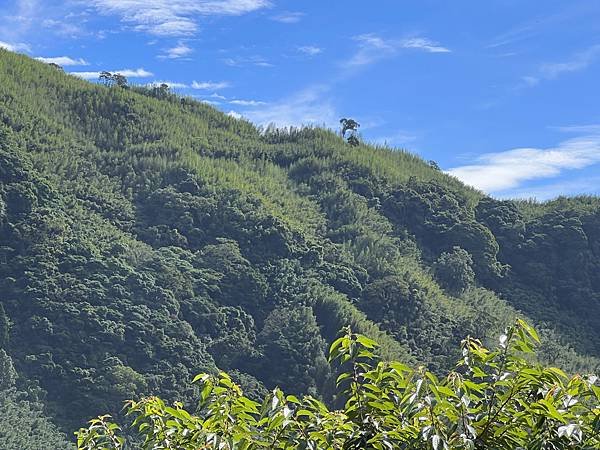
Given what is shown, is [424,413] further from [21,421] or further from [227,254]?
[227,254]

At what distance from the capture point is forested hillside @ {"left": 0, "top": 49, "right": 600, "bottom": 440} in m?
44.0

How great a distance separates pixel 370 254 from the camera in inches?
2346

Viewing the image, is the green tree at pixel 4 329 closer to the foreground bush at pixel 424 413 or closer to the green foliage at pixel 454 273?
the green foliage at pixel 454 273

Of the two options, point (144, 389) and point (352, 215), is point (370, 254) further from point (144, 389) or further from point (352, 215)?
point (144, 389)

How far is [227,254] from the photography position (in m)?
54.8

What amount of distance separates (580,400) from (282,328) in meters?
44.8

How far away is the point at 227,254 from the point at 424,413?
5065 centimetres

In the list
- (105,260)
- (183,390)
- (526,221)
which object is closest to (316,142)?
(526,221)

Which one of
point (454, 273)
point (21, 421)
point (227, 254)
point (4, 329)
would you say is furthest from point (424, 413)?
point (454, 273)

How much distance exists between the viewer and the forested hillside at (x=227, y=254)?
44031 millimetres

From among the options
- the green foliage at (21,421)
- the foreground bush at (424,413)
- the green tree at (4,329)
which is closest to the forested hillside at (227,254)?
the green tree at (4,329)

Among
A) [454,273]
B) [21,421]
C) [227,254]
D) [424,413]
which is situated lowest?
[21,421]

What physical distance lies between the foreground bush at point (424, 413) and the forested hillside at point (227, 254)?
3394cm

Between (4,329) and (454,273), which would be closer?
(4,329)
